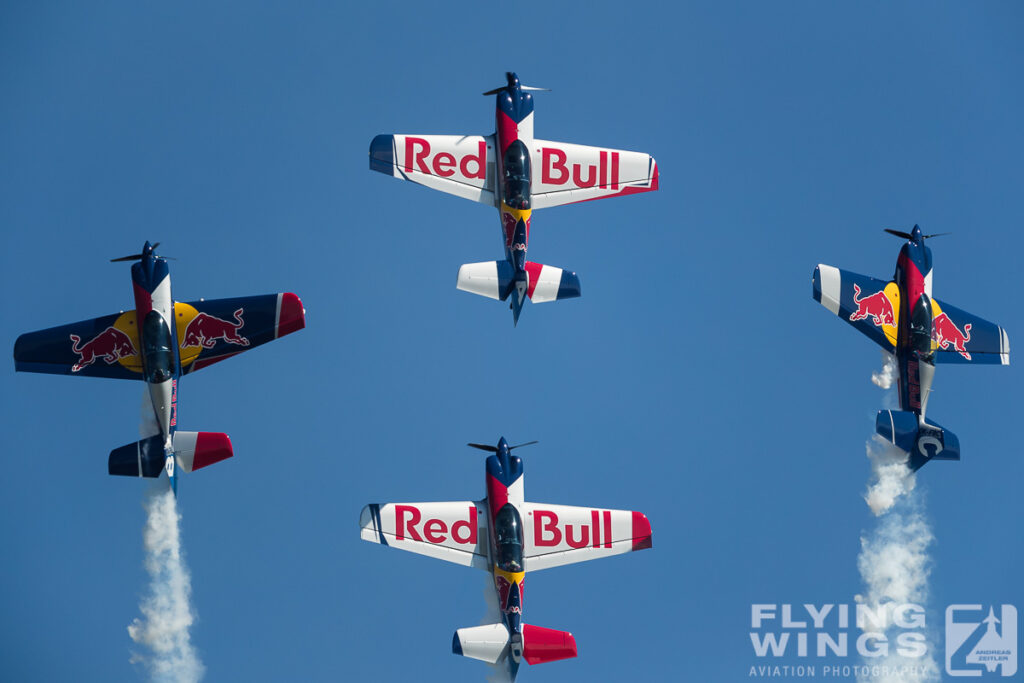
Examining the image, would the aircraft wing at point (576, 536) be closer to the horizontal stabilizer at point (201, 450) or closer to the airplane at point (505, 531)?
the airplane at point (505, 531)

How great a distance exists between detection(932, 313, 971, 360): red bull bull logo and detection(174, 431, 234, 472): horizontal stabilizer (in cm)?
2126

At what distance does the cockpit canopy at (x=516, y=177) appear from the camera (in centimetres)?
5247

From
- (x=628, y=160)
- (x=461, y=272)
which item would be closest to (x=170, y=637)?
(x=461, y=272)

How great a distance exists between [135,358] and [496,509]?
11.0 m

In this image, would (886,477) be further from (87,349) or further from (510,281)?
(87,349)

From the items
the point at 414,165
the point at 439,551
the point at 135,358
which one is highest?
the point at 414,165

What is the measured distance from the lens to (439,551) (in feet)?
159

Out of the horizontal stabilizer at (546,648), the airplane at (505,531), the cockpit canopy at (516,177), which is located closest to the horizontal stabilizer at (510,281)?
the cockpit canopy at (516,177)

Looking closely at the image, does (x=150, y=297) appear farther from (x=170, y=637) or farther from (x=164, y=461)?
(x=170, y=637)

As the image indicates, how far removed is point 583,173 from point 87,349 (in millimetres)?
16560

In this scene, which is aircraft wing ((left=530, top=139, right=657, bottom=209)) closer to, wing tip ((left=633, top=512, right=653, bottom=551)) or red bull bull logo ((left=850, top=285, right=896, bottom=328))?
red bull bull logo ((left=850, top=285, right=896, bottom=328))

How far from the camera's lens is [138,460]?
153 feet

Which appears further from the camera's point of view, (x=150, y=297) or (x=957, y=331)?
(x=957, y=331)

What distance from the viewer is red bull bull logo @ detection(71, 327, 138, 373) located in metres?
47.5
